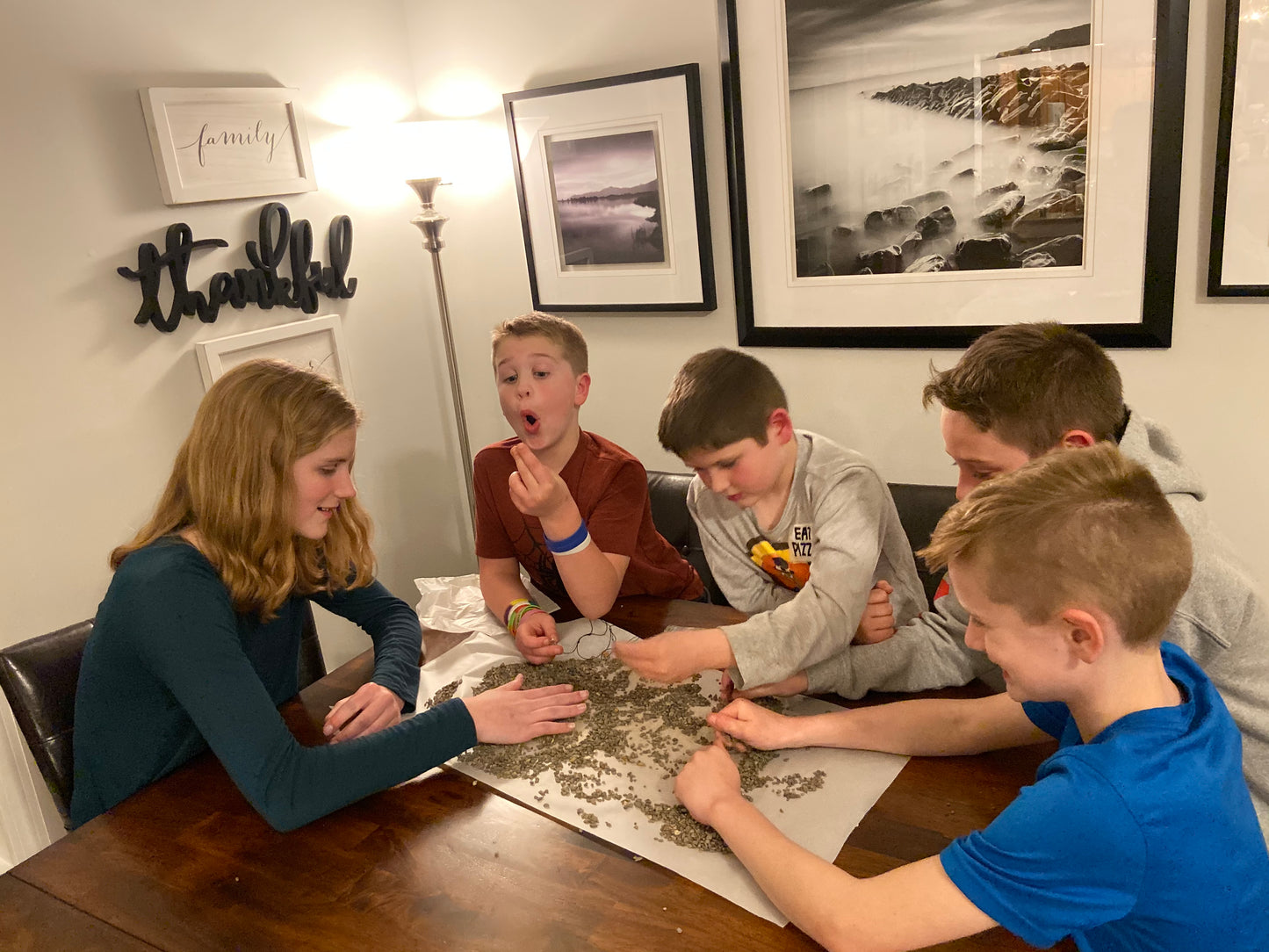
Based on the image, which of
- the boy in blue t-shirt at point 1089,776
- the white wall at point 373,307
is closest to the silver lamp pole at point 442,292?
the white wall at point 373,307

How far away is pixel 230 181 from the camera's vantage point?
2447mm

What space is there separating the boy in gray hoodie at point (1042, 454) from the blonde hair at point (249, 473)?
0.75 m

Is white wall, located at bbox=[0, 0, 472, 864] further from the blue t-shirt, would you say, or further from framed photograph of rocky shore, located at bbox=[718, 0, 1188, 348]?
the blue t-shirt

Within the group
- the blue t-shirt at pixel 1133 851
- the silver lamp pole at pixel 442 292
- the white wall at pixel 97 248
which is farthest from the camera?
the silver lamp pole at pixel 442 292

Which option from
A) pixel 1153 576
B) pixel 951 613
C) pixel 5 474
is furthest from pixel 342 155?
pixel 1153 576

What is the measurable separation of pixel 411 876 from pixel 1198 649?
988mm

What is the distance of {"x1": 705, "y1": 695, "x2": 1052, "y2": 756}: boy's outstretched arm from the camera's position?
46.8 inches

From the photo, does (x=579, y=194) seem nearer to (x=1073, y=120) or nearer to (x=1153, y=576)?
(x=1073, y=120)

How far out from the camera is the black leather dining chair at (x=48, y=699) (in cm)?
145

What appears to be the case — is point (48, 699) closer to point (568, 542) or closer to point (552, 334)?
point (568, 542)

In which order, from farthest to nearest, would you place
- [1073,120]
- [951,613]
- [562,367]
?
[1073,120] → [562,367] → [951,613]

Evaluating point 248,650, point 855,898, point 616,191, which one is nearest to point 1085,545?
point 855,898

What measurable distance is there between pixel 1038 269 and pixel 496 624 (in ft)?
5.07

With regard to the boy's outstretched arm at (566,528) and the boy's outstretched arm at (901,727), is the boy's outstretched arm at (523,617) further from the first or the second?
the boy's outstretched arm at (901,727)
